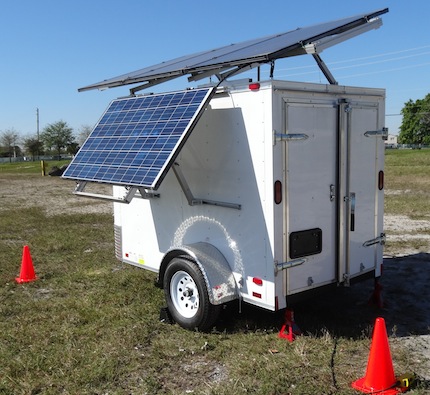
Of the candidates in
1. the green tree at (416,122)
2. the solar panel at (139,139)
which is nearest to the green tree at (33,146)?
the green tree at (416,122)

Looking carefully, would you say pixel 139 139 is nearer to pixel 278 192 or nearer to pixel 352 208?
pixel 278 192

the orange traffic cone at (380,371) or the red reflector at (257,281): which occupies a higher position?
the red reflector at (257,281)

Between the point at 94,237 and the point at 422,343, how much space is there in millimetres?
7663

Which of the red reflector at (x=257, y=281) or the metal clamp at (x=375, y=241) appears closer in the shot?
the red reflector at (x=257, y=281)

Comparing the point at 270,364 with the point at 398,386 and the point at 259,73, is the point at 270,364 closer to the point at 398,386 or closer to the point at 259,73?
the point at 398,386

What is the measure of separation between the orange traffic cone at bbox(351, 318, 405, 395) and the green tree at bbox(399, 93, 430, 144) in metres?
107

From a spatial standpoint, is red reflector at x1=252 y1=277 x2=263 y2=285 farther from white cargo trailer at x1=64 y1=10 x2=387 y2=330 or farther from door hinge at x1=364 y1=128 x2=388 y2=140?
door hinge at x1=364 y1=128 x2=388 y2=140

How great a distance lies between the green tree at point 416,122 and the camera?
10112 centimetres

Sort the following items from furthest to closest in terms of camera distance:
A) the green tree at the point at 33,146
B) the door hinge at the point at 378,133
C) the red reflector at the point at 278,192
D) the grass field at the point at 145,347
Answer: the green tree at the point at 33,146
the door hinge at the point at 378,133
the red reflector at the point at 278,192
the grass field at the point at 145,347

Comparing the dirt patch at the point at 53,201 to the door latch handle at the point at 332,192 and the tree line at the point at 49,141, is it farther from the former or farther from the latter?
the tree line at the point at 49,141

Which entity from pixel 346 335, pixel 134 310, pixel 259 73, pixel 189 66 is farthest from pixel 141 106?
pixel 346 335

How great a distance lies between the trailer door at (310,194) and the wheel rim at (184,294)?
106 centimetres

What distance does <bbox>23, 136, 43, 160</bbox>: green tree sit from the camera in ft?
255

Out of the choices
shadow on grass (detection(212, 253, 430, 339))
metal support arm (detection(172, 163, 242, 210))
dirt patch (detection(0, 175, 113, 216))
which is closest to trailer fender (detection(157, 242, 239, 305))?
shadow on grass (detection(212, 253, 430, 339))
